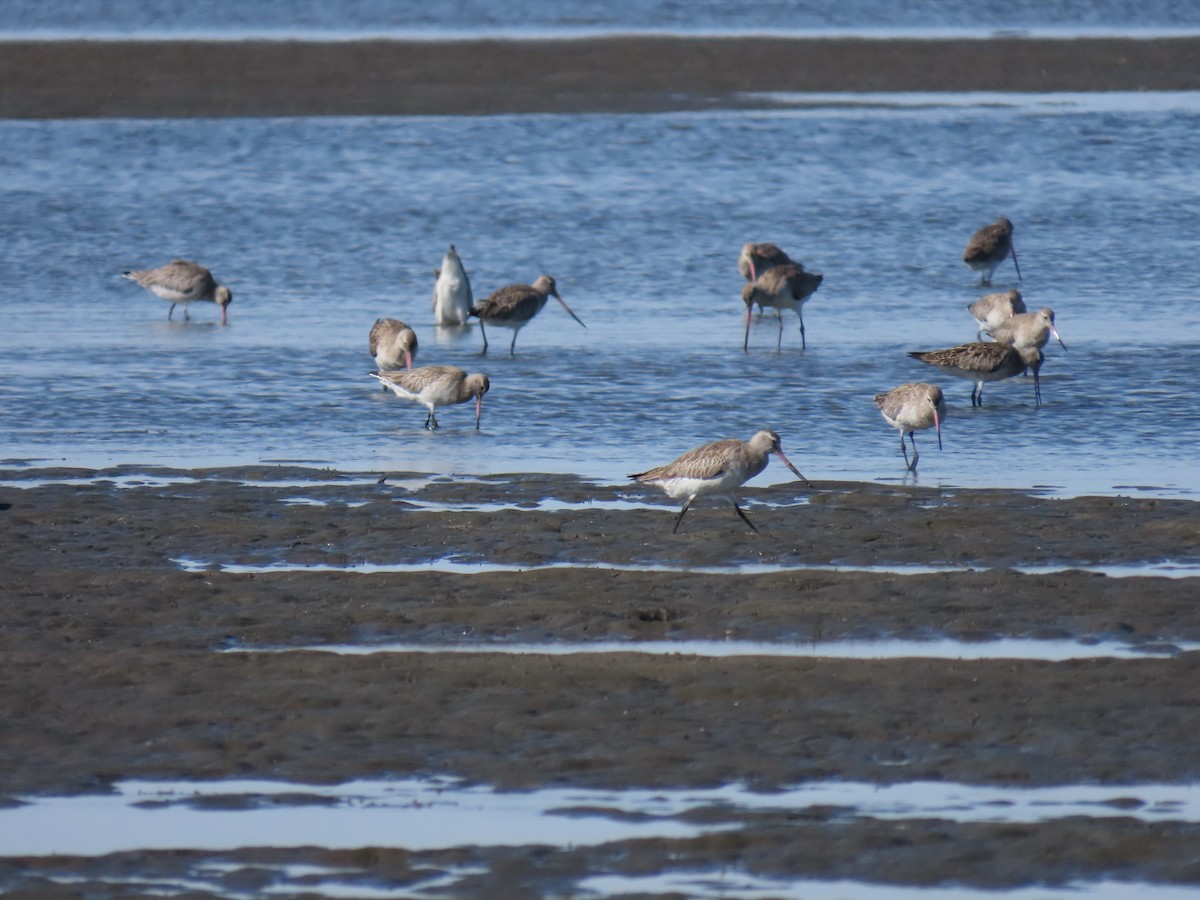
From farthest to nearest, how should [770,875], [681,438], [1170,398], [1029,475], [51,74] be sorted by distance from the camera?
[51,74], [1170,398], [681,438], [1029,475], [770,875]

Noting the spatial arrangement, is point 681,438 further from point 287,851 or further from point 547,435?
point 287,851

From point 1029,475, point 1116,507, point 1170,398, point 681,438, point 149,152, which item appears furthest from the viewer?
point 149,152

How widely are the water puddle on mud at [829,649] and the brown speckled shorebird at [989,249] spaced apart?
13.4 m

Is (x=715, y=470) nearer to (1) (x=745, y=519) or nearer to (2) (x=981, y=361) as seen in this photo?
(1) (x=745, y=519)

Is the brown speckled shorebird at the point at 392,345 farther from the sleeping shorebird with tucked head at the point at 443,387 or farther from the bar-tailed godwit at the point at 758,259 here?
the bar-tailed godwit at the point at 758,259

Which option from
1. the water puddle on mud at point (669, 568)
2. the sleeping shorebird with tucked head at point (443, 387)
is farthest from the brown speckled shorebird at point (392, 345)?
the water puddle on mud at point (669, 568)

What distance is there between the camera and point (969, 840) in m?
6.74

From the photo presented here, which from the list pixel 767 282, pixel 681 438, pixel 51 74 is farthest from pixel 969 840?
pixel 51 74

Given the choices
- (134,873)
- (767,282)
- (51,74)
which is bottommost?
(134,873)

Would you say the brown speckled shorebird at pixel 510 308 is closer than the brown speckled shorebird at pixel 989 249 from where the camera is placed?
Yes

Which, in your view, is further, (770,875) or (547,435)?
(547,435)

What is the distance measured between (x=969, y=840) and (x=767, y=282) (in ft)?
42.6

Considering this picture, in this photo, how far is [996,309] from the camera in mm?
18484

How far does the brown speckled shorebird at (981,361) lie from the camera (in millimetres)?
15461
